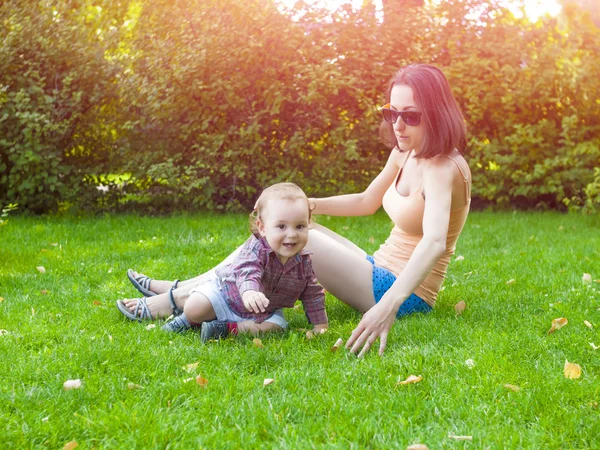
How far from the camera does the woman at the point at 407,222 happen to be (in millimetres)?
3377

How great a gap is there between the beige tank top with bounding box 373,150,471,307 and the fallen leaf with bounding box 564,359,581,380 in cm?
101

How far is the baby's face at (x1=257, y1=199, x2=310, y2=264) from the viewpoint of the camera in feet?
11.4

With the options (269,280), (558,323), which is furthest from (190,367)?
(558,323)

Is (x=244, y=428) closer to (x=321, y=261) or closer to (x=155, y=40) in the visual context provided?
(x=321, y=261)

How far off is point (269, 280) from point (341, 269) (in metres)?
0.47

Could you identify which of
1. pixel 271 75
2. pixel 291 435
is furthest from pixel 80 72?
pixel 291 435

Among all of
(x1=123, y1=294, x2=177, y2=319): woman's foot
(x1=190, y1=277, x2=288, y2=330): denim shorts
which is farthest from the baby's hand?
(x1=123, y1=294, x2=177, y2=319): woman's foot

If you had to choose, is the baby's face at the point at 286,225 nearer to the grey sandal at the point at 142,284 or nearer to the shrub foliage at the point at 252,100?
the grey sandal at the point at 142,284

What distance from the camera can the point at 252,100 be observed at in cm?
848

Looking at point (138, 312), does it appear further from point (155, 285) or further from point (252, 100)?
point (252, 100)

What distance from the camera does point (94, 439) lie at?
256 centimetres

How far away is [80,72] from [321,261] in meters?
5.51

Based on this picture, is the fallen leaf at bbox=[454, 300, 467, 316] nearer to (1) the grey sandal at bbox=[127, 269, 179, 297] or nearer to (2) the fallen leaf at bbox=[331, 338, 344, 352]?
(2) the fallen leaf at bbox=[331, 338, 344, 352]

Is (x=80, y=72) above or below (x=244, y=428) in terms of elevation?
above
